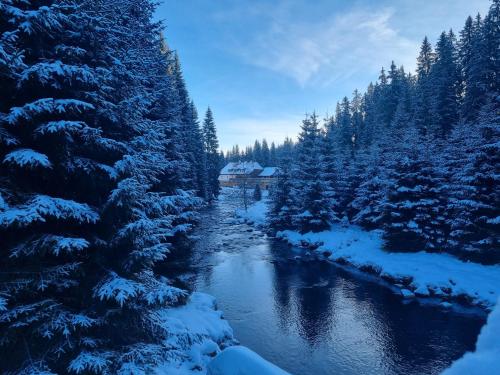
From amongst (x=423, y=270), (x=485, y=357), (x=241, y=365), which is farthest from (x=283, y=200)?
(x=485, y=357)

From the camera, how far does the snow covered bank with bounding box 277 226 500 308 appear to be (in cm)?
1714

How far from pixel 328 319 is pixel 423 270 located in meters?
9.03

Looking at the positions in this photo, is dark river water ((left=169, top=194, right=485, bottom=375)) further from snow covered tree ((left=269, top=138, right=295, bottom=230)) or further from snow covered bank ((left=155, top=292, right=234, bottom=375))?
snow covered tree ((left=269, top=138, right=295, bottom=230))

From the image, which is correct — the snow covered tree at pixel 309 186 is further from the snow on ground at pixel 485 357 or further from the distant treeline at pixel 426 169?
the snow on ground at pixel 485 357

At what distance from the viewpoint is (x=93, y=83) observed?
7.04 m

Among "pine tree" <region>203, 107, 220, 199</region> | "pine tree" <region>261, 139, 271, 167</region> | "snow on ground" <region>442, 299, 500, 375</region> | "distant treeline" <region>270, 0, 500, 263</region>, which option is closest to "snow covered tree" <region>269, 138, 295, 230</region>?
"distant treeline" <region>270, 0, 500, 263</region>

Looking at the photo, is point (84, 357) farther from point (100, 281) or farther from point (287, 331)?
point (287, 331)

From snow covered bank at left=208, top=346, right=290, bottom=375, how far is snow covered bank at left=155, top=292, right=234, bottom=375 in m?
4.00

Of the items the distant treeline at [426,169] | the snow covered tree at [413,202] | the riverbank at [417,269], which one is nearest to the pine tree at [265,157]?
the distant treeline at [426,169]

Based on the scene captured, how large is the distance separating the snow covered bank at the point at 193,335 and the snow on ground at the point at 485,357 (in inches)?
286

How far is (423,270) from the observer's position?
20047 millimetres

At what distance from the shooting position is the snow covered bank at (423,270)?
17.1m

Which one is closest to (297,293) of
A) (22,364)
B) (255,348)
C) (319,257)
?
(255,348)

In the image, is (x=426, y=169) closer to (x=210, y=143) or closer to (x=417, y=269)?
(x=417, y=269)
